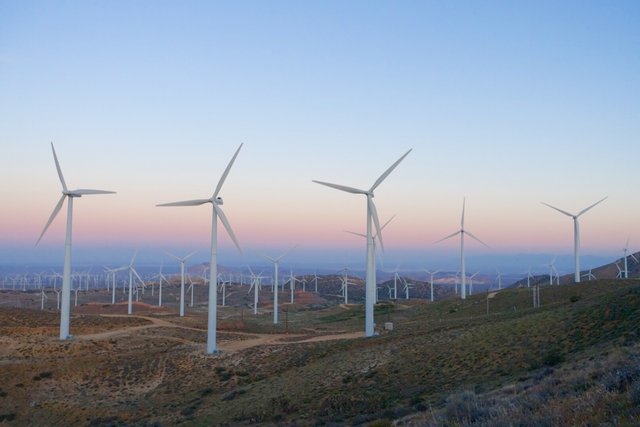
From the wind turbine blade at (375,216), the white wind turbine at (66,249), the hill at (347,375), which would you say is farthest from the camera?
the white wind turbine at (66,249)

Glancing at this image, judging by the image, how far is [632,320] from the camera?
32156 millimetres

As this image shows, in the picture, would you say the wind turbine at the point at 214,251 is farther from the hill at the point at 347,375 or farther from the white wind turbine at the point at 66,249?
the white wind turbine at the point at 66,249

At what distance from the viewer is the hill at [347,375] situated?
16.7 meters

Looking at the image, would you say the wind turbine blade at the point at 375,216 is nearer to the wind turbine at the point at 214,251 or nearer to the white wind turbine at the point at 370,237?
the white wind turbine at the point at 370,237

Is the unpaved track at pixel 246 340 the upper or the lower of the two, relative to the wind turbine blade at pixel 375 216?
lower

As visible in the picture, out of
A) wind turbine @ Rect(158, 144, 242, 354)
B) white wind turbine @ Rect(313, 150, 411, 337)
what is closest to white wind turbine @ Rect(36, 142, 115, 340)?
wind turbine @ Rect(158, 144, 242, 354)

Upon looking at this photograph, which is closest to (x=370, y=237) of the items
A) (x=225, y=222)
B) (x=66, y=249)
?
(x=225, y=222)

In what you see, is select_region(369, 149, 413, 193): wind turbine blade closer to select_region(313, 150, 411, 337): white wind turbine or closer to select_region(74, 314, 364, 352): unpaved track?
select_region(313, 150, 411, 337): white wind turbine

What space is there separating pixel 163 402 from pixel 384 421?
2360 cm

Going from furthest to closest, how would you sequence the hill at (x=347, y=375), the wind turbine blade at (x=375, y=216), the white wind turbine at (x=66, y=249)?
the white wind turbine at (x=66, y=249) → the wind turbine blade at (x=375, y=216) → the hill at (x=347, y=375)

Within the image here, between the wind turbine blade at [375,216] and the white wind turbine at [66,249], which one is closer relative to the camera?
the wind turbine blade at [375,216]

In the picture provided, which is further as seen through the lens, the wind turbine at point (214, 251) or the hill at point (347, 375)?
the wind turbine at point (214, 251)

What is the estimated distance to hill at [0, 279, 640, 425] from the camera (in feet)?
54.8

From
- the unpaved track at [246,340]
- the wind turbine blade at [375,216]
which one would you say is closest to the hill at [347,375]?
the unpaved track at [246,340]
